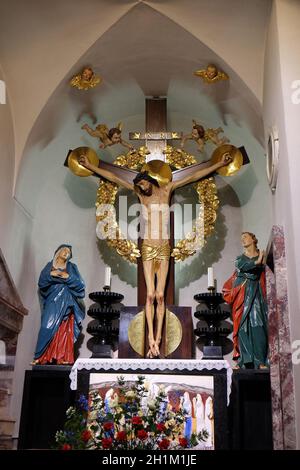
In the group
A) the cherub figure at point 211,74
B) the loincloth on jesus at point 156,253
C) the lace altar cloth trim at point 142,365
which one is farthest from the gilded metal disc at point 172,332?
the cherub figure at point 211,74

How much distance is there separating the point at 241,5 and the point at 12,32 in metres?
2.11

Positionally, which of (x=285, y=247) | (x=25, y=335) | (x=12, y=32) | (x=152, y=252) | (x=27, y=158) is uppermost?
(x=12, y=32)

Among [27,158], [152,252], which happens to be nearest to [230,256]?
[152,252]

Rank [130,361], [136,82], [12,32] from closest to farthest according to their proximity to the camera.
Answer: [130,361], [12,32], [136,82]

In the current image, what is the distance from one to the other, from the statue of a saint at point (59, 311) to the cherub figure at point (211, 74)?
223 cm

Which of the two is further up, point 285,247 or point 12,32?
point 12,32

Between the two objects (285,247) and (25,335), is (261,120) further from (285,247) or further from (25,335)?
(25,335)

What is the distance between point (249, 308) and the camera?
4.96 metres

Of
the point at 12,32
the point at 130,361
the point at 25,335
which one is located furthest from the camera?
the point at 25,335

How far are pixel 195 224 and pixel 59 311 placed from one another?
1.63m

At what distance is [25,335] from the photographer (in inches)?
211

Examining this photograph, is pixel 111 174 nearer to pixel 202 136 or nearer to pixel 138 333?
pixel 202 136

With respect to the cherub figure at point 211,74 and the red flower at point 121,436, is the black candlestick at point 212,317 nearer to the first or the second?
the cherub figure at point 211,74

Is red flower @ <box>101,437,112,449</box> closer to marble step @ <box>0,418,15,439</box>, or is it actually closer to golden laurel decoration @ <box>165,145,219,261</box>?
marble step @ <box>0,418,15,439</box>
